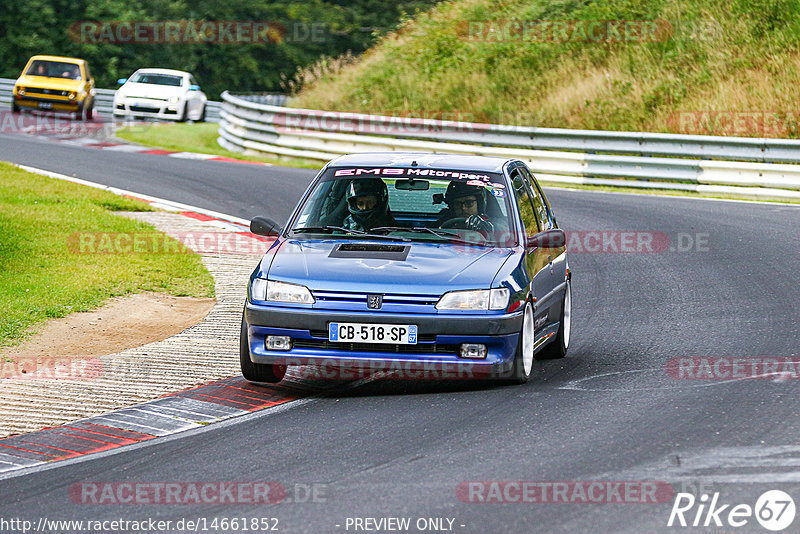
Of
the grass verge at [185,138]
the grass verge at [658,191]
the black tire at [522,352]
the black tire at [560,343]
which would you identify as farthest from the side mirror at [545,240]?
the grass verge at [185,138]

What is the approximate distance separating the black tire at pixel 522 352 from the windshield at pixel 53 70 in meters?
30.5

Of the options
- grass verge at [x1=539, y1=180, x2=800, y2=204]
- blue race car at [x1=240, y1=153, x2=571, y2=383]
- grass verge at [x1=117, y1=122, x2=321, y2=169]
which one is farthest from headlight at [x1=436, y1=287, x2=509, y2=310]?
grass verge at [x1=117, y1=122, x2=321, y2=169]

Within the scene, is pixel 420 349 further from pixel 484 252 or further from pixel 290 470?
pixel 290 470

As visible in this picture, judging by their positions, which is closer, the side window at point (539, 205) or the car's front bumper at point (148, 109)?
the side window at point (539, 205)

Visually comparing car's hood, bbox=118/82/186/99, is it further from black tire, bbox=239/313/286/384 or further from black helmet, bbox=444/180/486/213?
black tire, bbox=239/313/286/384

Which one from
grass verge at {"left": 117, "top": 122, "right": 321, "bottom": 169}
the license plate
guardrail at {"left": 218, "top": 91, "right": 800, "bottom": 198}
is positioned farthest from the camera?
grass verge at {"left": 117, "top": 122, "right": 321, "bottom": 169}

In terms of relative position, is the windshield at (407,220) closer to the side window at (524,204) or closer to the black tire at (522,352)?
the side window at (524,204)

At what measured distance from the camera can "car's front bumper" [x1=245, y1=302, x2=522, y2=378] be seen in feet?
25.9

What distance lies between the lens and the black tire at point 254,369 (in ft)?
27.3

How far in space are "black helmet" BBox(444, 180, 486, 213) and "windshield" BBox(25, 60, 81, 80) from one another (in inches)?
1161

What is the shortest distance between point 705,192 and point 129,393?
15264mm

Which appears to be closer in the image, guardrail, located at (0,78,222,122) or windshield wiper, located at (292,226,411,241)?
windshield wiper, located at (292,226,411,241)

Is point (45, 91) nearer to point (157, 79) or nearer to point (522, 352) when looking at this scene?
point (157, 79)

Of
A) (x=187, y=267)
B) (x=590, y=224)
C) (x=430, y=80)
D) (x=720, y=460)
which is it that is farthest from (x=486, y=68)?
(x=720, y=460)
